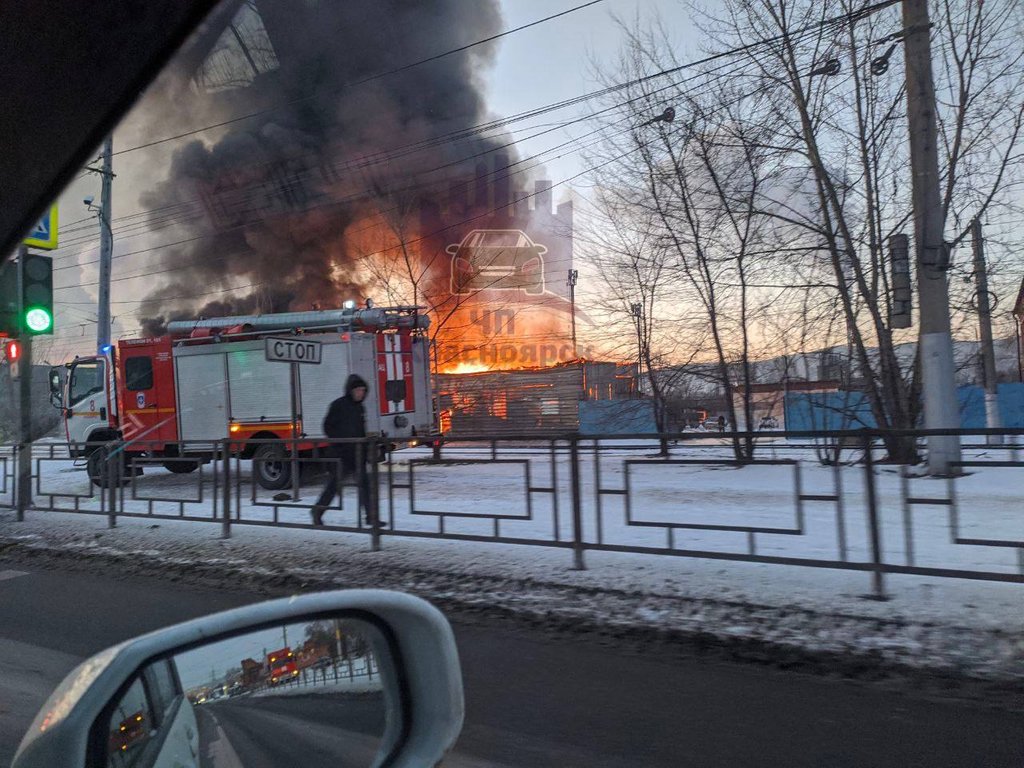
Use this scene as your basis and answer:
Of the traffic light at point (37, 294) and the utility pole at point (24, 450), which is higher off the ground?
the traffic light at point (37, 294)

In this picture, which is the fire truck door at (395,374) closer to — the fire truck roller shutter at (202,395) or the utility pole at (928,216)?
the fire truck roller shutter at (202,395)

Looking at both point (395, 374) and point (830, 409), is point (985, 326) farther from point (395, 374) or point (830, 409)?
point (395, 374)

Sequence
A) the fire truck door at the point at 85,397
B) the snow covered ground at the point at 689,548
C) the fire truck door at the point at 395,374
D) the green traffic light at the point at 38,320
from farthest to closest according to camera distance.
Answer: the fire truck door at the point at 85,397
the fire truck door at the point at 395,374
the green traffic light at the point at 38,320
the snow covered ground at the point at 689,548

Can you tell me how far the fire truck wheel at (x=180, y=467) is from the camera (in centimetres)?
908

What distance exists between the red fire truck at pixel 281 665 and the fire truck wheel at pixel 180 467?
801 centimetres

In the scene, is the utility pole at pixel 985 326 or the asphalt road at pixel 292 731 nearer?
the asphalt road at pixel 292 731

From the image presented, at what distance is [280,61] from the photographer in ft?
87.9

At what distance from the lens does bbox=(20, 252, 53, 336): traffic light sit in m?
7.19

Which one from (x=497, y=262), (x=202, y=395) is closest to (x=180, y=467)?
(x=202, y=395)

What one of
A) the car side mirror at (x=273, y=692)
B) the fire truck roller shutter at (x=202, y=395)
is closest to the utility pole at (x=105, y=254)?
the fire truck roller shutter at (x=202, y=395)

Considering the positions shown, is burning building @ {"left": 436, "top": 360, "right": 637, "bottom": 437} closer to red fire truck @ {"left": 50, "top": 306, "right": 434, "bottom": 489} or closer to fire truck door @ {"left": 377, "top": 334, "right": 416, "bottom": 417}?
fire truck door @ {"left": 377, "top": 334, "right": 416, "bottom": 417}

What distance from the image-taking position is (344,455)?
24.4 ft

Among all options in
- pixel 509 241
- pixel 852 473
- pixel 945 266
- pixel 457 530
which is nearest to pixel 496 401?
pixel 509 241

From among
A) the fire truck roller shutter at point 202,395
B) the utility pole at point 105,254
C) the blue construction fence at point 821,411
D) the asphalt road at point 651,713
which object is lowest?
the asphalt road at point 651,713
